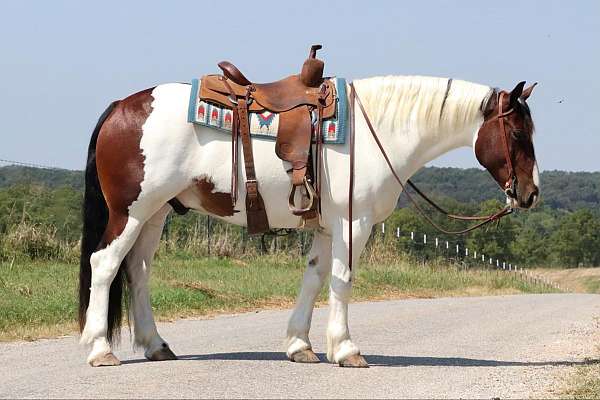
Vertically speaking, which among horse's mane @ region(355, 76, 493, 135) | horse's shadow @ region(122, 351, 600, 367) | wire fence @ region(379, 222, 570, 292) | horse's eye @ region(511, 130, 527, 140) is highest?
horse's mane @ region(355, 76, 493, 135)

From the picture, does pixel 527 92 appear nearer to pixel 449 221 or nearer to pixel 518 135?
pixel 518 135

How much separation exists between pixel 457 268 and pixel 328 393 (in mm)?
20089

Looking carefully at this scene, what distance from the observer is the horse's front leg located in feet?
28.7

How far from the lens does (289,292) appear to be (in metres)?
17.1

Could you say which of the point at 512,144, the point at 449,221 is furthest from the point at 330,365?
the point at 449,221

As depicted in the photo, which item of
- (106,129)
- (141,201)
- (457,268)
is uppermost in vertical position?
(106,129)

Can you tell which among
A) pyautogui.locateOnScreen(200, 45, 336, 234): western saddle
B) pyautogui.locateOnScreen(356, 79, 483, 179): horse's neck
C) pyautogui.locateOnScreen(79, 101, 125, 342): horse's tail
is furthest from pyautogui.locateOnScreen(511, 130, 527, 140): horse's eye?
pyautogui.locateOnScreen(79, 101, 125, 342): horse's tail

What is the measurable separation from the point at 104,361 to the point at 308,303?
1.73m

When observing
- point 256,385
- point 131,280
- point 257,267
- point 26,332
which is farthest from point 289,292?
point 256,385

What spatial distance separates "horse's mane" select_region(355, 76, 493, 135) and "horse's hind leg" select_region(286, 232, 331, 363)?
117 cm

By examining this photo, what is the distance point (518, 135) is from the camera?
9070 millimetres

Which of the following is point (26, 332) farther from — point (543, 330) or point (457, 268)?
point (457, 268)

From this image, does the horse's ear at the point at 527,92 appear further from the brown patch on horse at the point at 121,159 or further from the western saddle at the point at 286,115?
the brown patch on horse at the point at 121,159

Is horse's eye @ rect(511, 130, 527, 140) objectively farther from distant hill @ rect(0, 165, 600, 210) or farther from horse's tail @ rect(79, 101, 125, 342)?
distant hill @ rect(0, 165, 600, 210)
